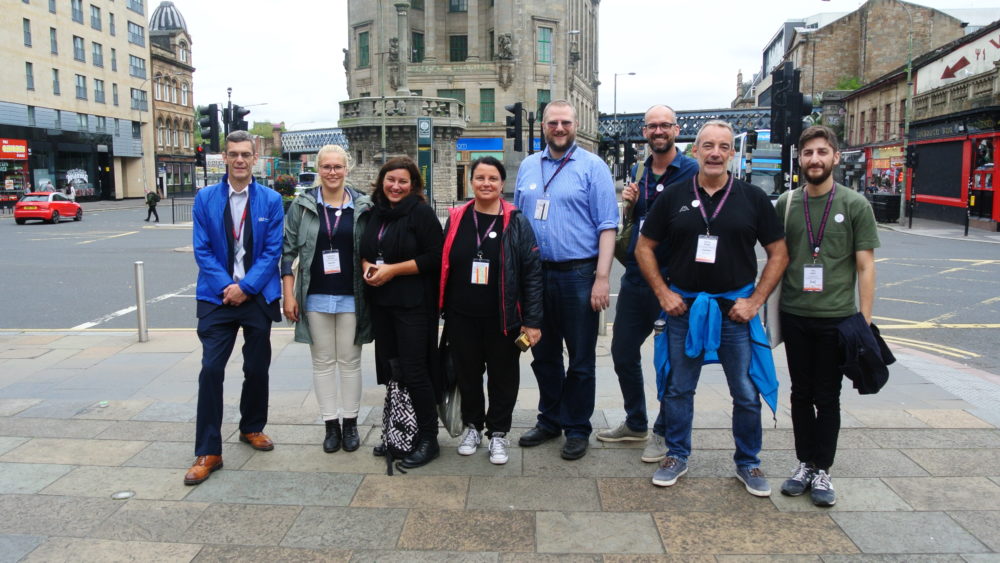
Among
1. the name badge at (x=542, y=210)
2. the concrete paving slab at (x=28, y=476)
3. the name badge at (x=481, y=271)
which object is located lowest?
the concrete paving slab at (x=28, y=476)

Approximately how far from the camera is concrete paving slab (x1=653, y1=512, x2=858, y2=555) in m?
3.54

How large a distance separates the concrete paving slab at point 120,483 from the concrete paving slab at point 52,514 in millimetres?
97

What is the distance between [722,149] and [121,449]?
165 inches

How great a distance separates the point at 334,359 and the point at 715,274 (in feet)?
8.06

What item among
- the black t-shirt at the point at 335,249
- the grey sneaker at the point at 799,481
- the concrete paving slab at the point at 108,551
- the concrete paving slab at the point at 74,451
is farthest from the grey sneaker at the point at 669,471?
the concrete paving slab at the point at 74,451

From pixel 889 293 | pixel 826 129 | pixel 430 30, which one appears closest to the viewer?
pixel 826 129

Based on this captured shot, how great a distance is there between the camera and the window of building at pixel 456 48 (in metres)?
54.0

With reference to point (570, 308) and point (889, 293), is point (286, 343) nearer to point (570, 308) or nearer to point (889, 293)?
point (570, 308)

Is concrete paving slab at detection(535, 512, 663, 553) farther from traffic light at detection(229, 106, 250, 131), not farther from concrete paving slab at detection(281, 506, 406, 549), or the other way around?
traffic light at detection(229, 106, 250, 131)

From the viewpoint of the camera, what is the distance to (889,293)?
1258 centimetres

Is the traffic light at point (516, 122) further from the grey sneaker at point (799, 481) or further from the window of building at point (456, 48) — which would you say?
the window of building at point (456, 48)

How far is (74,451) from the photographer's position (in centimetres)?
487

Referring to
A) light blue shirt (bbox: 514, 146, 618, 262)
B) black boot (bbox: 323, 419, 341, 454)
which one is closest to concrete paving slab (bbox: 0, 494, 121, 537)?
black boot (bbox: 323, 419, 341, 454)

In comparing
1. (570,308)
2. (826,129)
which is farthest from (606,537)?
(826,129)
